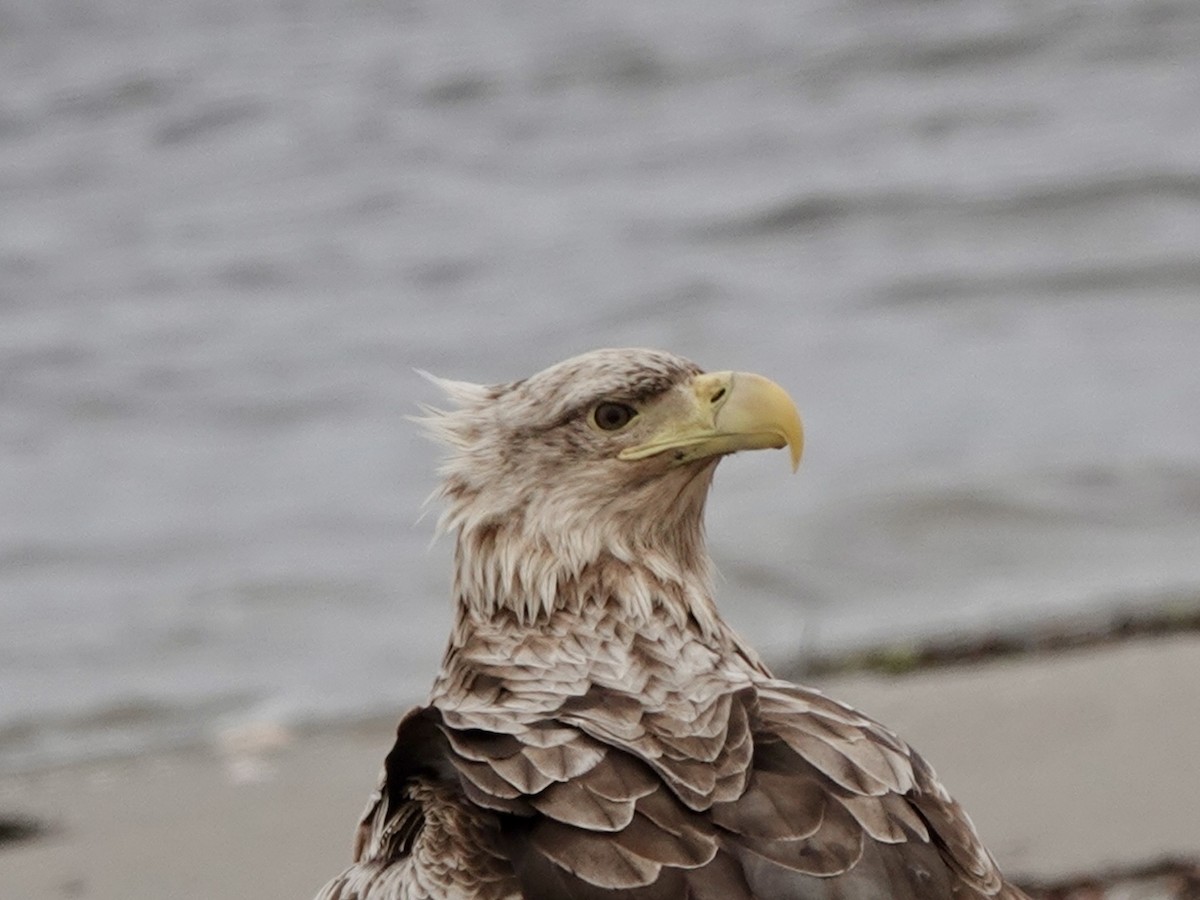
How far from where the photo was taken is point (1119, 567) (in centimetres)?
860

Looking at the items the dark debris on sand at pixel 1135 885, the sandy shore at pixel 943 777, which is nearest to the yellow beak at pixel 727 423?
the dark debris on sand at pixel 1135 885

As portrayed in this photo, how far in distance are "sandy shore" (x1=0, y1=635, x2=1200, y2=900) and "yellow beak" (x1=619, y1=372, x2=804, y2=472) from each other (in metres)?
1.43

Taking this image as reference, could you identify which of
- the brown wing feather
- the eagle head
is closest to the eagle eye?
the eagle head

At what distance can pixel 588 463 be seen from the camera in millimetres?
4652

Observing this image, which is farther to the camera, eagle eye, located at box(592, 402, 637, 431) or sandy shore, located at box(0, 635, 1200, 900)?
sandy shore, located at box(0, 635, 1200, 900)

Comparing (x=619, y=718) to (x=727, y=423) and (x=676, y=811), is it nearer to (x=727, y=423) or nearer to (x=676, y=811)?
(x=676, y=811)

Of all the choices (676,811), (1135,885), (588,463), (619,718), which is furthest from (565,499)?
(1135,885)

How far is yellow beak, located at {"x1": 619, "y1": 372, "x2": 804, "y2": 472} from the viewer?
4543mm

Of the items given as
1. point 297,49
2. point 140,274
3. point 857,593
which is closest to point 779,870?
point 857,593

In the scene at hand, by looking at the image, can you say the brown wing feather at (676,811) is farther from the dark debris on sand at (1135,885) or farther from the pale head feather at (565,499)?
the dark debris on sand at (1135,885)

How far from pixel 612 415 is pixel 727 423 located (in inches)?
8.9

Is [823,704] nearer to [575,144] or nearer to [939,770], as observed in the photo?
[939,770]

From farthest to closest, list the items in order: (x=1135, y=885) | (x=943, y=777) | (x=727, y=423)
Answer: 1. (x=943, y=777)
2. (x=1135, y=885)
3. (x=727, y=423)

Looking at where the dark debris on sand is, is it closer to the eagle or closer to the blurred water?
the eagle
